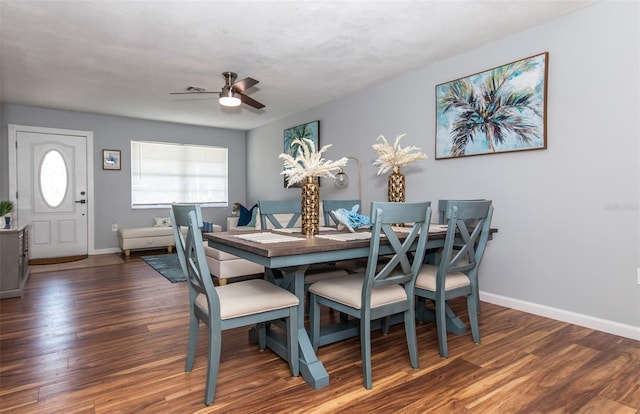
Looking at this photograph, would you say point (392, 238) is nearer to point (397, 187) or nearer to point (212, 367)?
point (212, 367)

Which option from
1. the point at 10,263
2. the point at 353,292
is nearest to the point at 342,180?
the point at 353,292

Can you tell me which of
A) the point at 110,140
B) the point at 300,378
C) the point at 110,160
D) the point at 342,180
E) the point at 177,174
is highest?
the point at 110,140

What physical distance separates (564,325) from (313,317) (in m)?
1.97

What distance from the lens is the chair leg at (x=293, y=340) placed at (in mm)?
1954

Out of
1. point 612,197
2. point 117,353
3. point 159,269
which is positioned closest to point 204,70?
point 159,269

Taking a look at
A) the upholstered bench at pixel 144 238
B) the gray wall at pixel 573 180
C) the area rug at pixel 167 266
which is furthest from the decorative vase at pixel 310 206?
the upholstered bench at pixel 144 238

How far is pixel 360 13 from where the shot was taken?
277cm

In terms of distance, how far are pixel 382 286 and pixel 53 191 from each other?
6.12 metres

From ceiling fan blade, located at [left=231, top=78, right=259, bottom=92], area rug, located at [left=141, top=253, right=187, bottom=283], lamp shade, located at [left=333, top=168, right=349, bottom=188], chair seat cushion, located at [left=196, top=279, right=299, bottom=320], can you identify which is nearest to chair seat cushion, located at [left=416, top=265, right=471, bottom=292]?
chair seat cushion, located at [left=196, top=279, right=299, bottom=320]

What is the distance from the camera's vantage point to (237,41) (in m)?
3.26

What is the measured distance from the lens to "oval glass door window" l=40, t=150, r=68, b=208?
588 centimetres

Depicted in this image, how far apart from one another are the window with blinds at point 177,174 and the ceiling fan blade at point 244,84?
363cm

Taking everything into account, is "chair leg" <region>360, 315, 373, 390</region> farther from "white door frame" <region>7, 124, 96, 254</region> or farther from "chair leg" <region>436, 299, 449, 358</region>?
"white door frame" <region>7, 124, 96, 254</region>

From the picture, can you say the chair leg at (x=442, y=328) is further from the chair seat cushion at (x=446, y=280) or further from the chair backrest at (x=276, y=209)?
the chair backrest at (x=276, y=209)
